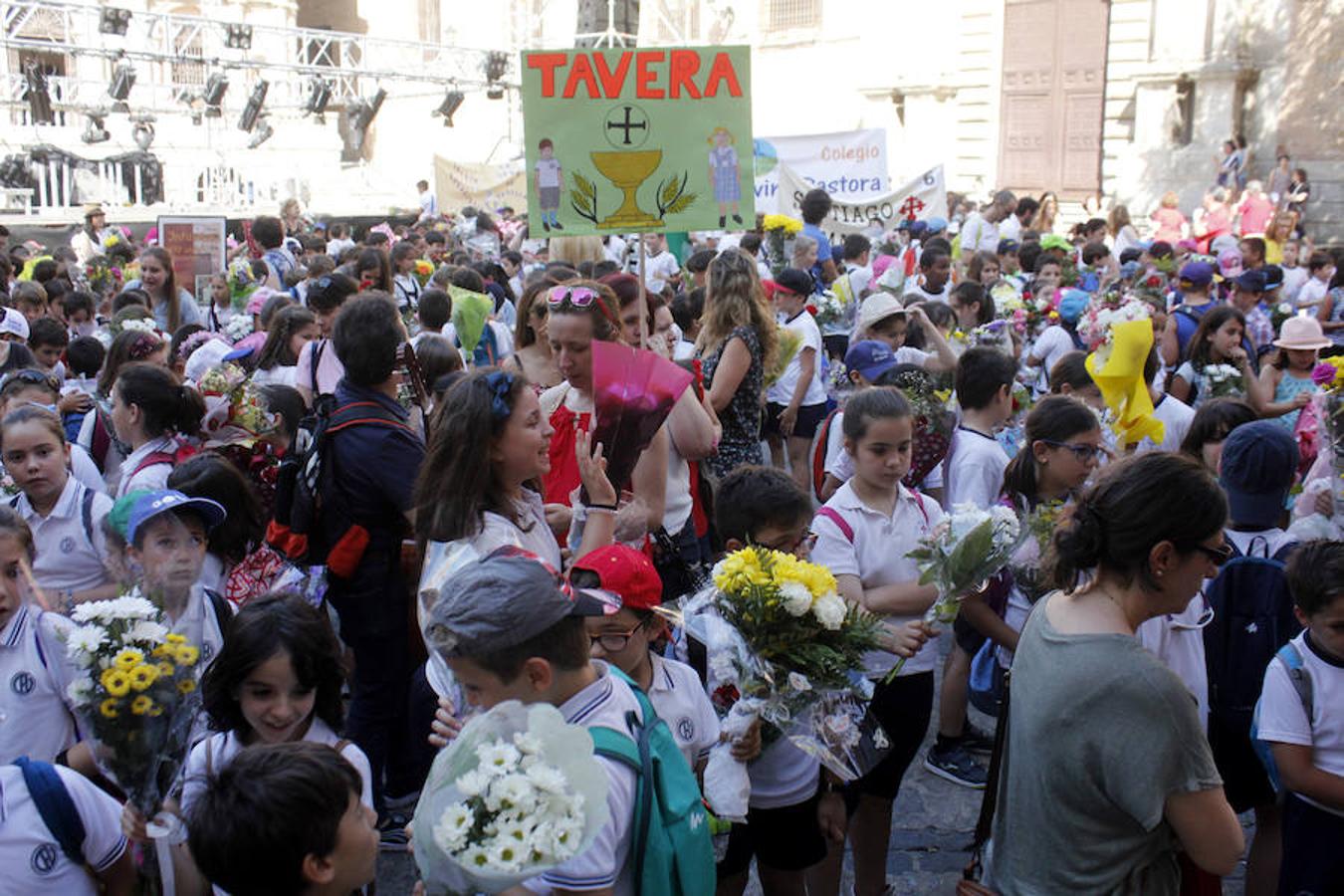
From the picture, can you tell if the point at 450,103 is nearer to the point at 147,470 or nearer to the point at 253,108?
the point at 253,108

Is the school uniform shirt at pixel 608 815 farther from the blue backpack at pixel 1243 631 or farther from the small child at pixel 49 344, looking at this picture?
the small child at pixel 49 344

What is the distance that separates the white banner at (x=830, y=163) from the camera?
49.4ft

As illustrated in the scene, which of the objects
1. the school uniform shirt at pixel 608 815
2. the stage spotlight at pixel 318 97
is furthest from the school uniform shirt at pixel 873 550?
the stage spotlight at pixel 318 97

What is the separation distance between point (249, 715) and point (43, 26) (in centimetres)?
4049

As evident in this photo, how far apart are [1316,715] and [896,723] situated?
1281 millimetres

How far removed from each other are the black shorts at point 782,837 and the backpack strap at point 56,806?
1833mm

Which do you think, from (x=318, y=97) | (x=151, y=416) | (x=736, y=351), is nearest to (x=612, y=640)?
(x=151, y=416)

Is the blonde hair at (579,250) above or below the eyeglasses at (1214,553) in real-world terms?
above

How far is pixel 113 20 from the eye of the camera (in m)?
26.5

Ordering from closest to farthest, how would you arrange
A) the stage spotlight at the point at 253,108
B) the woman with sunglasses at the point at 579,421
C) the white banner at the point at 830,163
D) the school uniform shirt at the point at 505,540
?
the school uniform shirt at the point at 505,540, the woman with sunglasses at the point at 579,421, the white banner at the point at 830,163, the stage spotlight at the point at 253,108

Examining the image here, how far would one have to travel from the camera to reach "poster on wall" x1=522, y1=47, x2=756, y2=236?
18.3 feet

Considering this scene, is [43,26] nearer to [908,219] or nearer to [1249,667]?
[908,219]

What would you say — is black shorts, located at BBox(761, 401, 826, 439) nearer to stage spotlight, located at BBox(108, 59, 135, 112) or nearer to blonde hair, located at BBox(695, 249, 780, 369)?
blonde hair, located at BBox(695, 249, 780, 369)

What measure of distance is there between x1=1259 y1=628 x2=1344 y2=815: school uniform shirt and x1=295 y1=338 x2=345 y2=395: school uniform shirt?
4.62 meters
